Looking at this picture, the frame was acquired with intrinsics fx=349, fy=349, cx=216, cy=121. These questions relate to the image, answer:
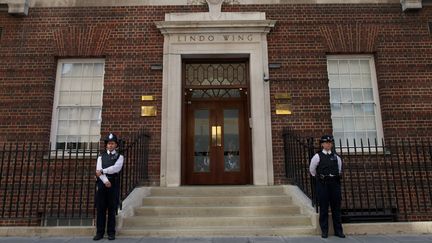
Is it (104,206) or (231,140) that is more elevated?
(231,140)

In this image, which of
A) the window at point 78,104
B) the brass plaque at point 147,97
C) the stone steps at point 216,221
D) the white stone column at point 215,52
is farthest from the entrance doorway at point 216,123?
the stone steps at point 216,221

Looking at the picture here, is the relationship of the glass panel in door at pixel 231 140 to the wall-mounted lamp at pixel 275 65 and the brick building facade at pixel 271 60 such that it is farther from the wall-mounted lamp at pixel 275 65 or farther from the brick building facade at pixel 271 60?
the wall-mounted lamp at pixel 275 65

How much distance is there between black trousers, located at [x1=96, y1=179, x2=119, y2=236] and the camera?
5789mm

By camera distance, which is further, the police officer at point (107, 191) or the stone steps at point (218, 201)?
the stone steps at point (218, 201)

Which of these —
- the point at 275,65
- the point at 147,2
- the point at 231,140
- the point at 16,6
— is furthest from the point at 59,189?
the point at 275,65

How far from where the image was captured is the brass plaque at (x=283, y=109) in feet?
28.7

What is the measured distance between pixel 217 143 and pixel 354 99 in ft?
12.2

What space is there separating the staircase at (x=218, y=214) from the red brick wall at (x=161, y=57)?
1207 millimetres

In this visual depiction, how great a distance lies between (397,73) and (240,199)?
5.34 metres

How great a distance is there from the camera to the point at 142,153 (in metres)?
8.36

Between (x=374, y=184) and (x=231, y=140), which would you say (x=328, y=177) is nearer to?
(x=374, y=184)

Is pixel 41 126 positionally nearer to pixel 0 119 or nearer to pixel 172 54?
pixel 0 119

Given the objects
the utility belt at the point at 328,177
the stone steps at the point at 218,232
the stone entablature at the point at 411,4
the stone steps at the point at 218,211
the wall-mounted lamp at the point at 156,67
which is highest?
the stone entablature at the point at 411,4

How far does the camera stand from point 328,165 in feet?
19.7
